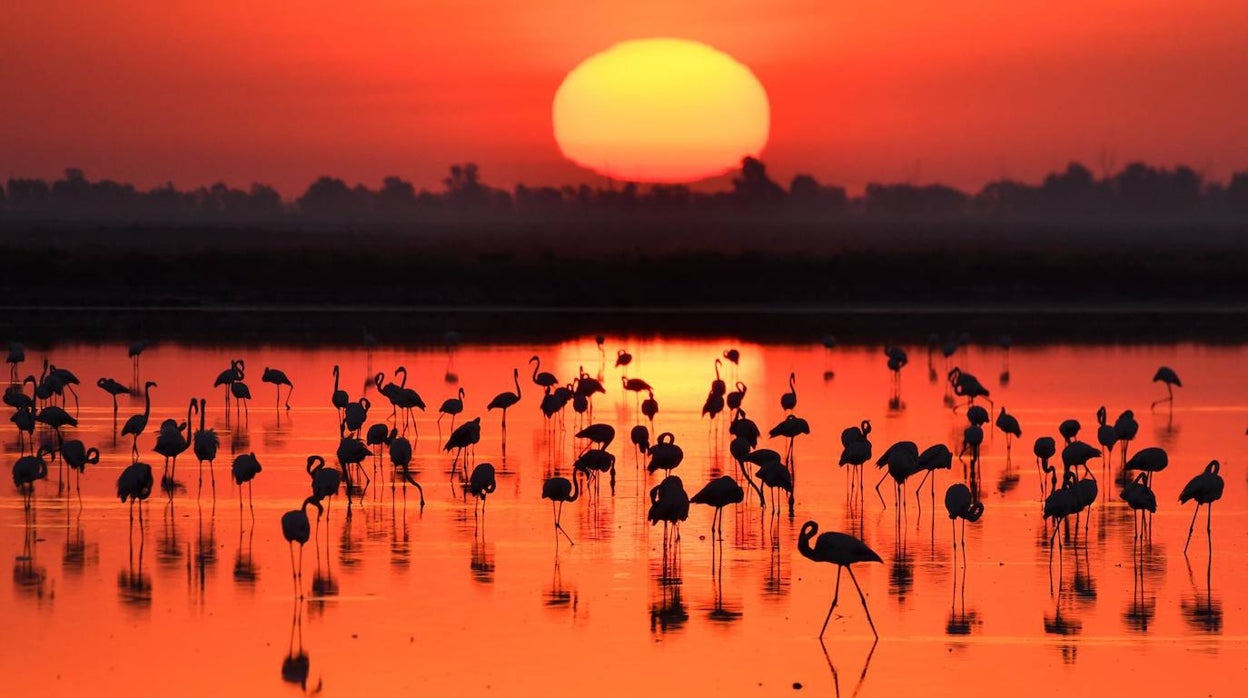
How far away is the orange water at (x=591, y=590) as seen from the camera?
30.9 ft

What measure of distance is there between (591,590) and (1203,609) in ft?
13.2

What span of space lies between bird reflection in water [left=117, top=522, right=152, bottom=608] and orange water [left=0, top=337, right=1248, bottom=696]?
0.10 ft

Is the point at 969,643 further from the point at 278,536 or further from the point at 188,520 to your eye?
the point at 188,520

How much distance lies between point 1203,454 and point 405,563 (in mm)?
9925

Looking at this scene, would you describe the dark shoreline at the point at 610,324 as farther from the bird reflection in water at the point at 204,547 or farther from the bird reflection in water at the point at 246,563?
the bird reflection in water at the point at 246,563

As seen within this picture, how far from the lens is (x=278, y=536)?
13133mm

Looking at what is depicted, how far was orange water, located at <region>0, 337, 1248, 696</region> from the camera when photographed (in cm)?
942

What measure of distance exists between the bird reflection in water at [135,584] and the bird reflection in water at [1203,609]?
6650mm

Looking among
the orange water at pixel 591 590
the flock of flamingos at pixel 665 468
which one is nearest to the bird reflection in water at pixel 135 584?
the orange water at pixel 591 590

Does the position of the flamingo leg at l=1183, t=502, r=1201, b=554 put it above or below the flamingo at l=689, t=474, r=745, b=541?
below

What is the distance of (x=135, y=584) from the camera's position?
1138 centimetres

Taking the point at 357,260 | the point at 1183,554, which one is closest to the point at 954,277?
the point at 357,260

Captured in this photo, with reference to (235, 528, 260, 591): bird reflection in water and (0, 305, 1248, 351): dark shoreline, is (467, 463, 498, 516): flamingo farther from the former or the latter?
(0, 305, 1248, 351): dark shoreline

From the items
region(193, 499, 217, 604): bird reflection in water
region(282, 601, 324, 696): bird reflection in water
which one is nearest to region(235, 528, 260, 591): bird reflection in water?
region(193, 499, 217, 604): bird reflection in water
